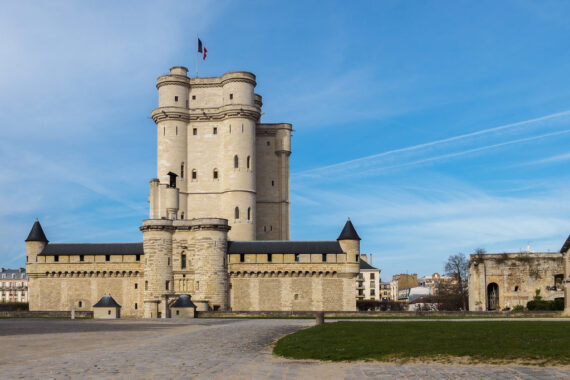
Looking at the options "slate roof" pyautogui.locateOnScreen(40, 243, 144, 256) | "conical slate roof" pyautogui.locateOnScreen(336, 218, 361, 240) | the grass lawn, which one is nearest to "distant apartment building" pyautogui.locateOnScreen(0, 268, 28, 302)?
"slate roof" pyautogui.locateOnScreen(40, 243, 144, 256)

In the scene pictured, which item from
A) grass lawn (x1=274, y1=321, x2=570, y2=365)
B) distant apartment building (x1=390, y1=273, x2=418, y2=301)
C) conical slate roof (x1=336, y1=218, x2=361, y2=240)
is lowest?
distant apartment building (x1=390, y1=273, x2=418, y2=301)

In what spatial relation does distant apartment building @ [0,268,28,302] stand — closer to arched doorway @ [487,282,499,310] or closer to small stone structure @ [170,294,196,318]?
small stone structure @ [170,294,196,318]

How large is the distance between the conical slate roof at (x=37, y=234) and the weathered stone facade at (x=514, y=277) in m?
45.8

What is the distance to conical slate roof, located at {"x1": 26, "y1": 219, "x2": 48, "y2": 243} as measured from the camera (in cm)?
7369

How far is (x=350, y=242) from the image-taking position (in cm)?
6950

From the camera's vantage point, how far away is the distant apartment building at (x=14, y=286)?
485ft

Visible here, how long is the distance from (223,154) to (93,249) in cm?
1839

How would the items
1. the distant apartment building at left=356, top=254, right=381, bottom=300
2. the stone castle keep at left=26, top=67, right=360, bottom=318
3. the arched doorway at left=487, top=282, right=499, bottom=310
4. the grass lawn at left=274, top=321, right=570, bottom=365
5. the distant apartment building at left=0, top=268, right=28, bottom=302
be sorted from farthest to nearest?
the distant apartment building at left=0, top=268, right=28, bottom=302, the distant apartment building at left=356, top=254, right=381, bottom=300, the stone castle keep at left=26, top=67, right=360, bottom=318, the arched doorway at left=487, top=282, right=499, bottom=310, the grass lawn at left=274, top=321, right=570, bottom=365

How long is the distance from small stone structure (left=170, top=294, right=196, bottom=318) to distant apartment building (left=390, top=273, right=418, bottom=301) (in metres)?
100

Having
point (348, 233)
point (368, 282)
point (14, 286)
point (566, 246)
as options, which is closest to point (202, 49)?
point (348, 233)

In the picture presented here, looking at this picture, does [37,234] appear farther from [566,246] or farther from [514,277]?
[566,246]

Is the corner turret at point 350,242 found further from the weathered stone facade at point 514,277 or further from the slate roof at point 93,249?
the slate roof at point 93,249

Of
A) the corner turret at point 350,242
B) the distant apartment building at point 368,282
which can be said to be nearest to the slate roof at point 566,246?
the corner turret at point 350,242

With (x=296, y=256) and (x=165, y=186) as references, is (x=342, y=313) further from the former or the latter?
(x=165, y=186)
